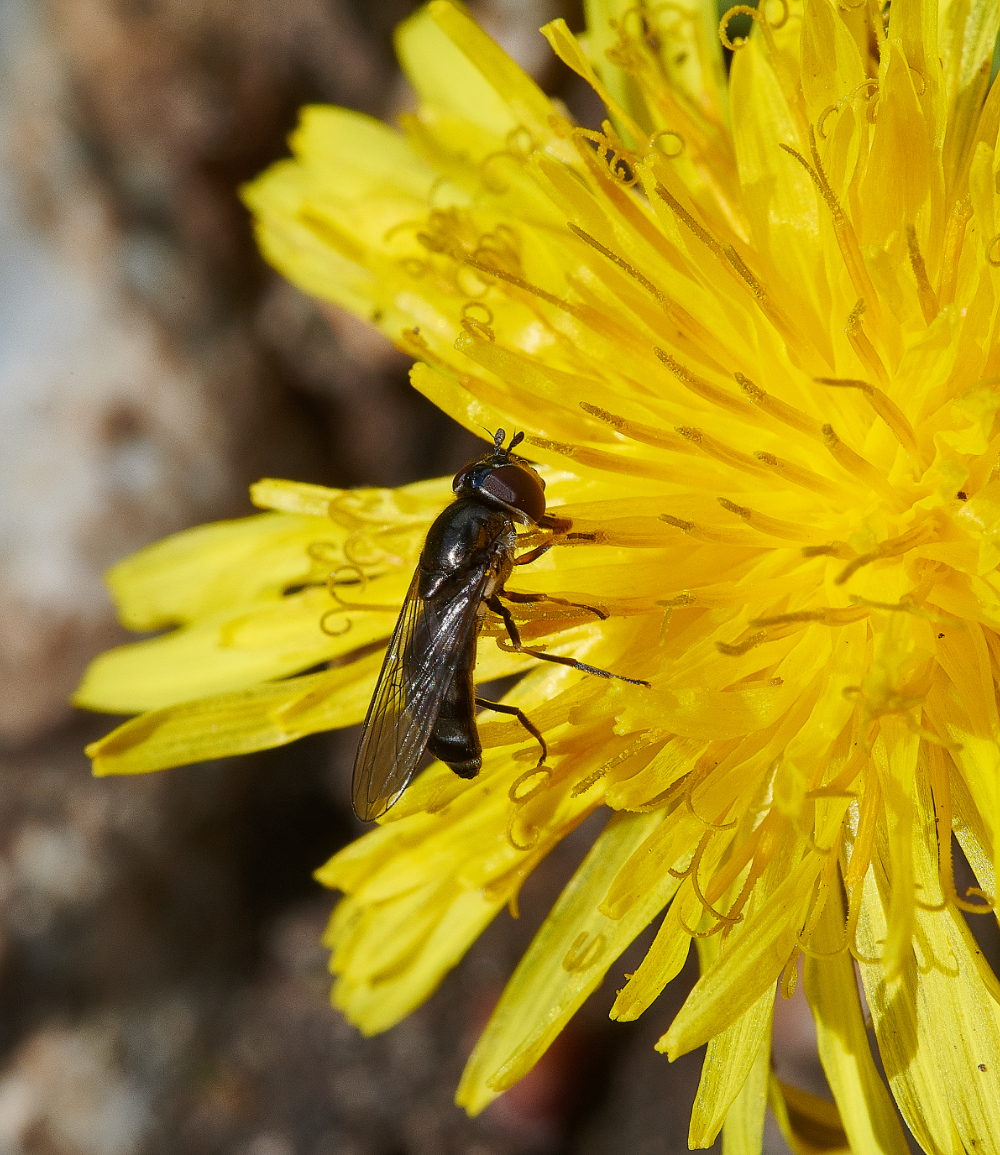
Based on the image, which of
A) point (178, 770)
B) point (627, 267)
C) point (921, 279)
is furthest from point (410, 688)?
point (178, 770)

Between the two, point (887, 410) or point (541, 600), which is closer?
point (887, 410)

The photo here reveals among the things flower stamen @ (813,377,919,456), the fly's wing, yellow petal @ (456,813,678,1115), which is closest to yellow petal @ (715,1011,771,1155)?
yellow petal @ (456,813,678,1115)

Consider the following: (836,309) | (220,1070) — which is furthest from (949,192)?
(220,1070)

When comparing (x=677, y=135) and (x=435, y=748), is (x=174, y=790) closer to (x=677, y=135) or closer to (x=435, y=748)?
(x=435, y=748)

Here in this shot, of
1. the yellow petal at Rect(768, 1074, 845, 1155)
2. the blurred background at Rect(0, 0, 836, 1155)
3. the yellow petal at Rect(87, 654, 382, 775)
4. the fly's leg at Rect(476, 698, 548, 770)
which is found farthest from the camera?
the blurred background at Rect(0, 0, 836, 1155)

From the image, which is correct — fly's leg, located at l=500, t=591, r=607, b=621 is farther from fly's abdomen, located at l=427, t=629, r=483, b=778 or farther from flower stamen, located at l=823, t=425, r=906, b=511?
flower stamen, located at l=823, t=425, r=906, b=511

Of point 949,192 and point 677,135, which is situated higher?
point 677,135

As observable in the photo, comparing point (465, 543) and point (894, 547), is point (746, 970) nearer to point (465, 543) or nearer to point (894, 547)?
point (894, 547)
